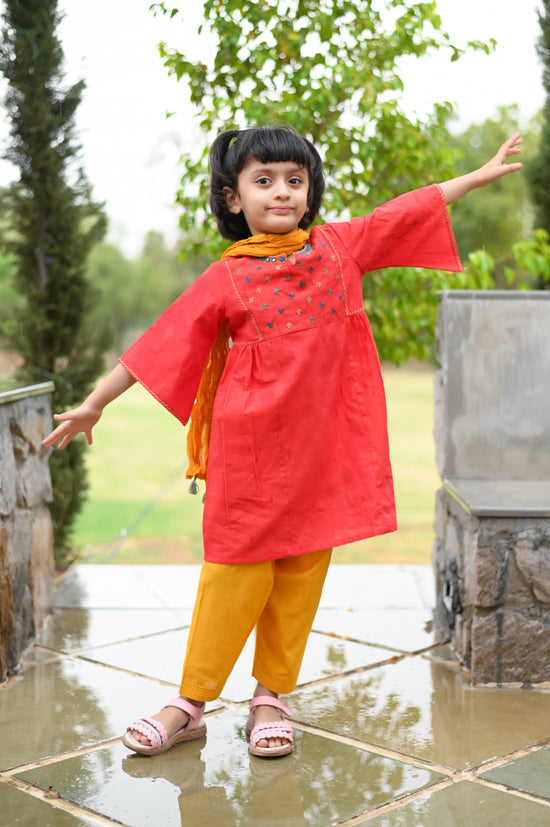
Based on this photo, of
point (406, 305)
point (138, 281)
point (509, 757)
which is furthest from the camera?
point (138, 281)

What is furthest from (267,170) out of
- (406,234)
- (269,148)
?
(406,234)

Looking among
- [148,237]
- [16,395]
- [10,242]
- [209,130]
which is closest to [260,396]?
[16,395]

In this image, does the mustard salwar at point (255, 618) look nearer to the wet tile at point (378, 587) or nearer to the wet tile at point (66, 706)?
the wet tile at point (66, 706)

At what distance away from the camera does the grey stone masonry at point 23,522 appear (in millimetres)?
2586

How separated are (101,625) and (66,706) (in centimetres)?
69

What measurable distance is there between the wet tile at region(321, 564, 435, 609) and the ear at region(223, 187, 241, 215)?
154cm

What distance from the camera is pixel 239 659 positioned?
269cm

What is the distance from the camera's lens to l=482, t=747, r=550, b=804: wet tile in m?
1.84

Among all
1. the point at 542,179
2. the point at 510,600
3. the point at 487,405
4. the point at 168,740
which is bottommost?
the point at 168,740

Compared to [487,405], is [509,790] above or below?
below

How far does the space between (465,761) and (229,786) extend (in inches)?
19.6

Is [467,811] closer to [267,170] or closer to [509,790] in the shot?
[509,790]

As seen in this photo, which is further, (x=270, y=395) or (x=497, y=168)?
(x=497, y=168)

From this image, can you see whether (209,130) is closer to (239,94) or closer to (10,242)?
(239,94)
